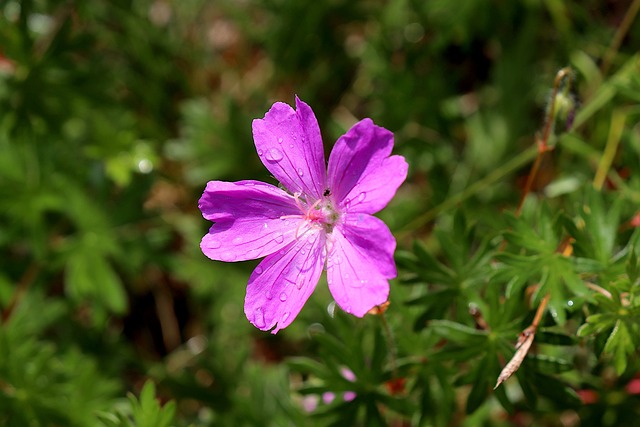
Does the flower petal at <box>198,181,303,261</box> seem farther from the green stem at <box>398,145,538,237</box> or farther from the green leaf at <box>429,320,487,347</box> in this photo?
the green stem at <box>398,145,538,237</box>

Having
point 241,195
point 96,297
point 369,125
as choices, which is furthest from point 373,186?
point 96,297

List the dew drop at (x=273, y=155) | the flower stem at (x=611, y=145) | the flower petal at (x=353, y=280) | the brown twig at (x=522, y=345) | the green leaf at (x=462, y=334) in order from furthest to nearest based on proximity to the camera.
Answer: the flower stem at (x=611, y=145) → the green leaf at (x=462, y=334) → the dew drop at (x=273, y=155) → the brown twig at (x=522, y=345) → the flower petal at (x=353, y=280)

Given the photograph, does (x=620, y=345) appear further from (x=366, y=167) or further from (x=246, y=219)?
(x=246, y=219)

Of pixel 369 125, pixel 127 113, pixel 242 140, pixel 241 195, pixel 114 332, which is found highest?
pixel 369 125

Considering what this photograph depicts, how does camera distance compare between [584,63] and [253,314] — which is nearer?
[253,314]

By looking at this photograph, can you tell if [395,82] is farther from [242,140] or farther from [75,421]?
[75,421]

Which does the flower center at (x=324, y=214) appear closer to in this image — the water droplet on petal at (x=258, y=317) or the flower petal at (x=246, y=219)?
the flower petal at (x=246, y=219)

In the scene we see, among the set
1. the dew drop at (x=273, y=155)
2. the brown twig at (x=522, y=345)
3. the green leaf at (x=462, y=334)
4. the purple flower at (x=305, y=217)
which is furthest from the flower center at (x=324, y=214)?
the brown twig at (x=522, y=345)
